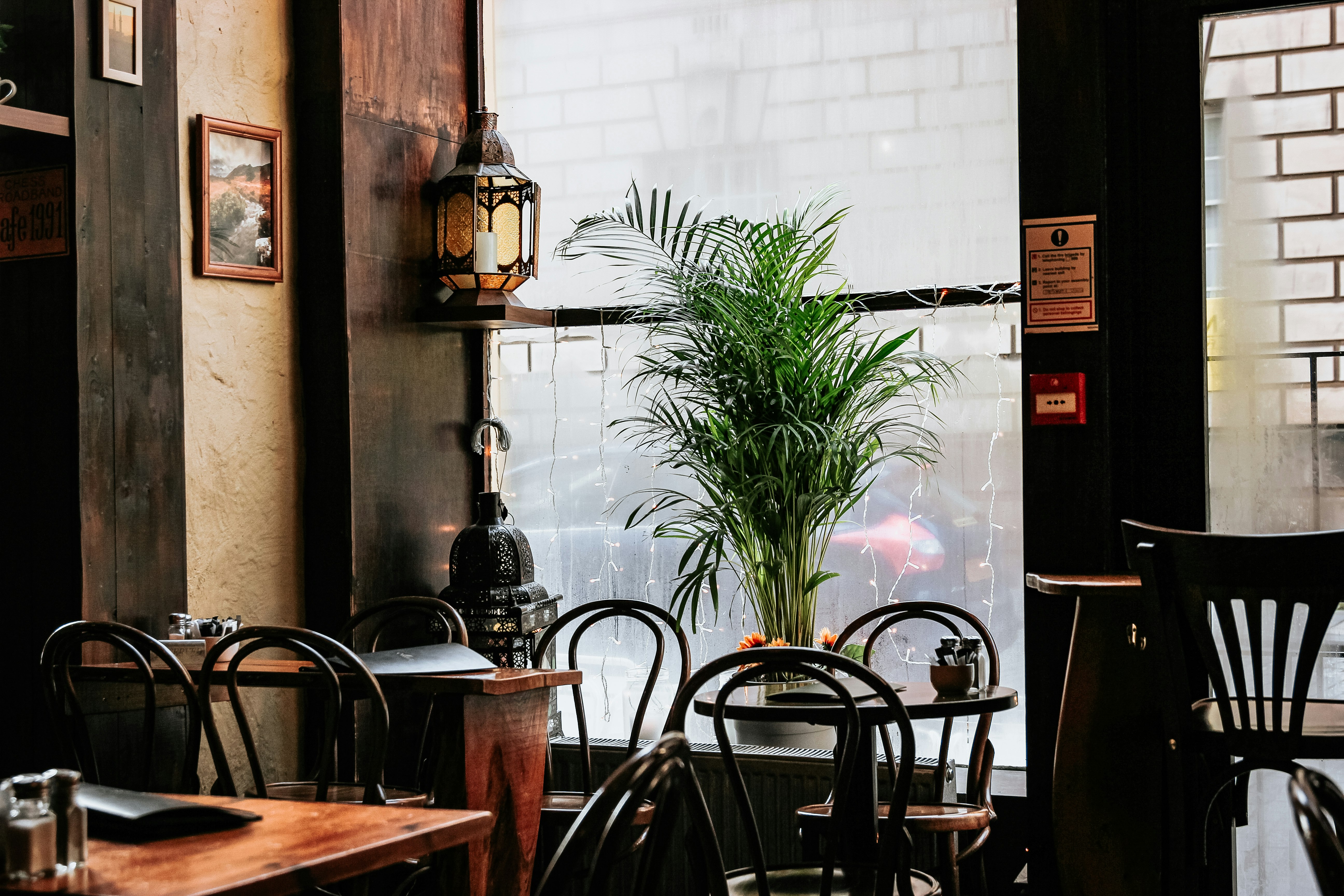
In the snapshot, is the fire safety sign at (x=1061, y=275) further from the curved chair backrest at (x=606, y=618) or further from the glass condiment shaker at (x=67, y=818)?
the glass condiment shaker at (x=67, y=818)

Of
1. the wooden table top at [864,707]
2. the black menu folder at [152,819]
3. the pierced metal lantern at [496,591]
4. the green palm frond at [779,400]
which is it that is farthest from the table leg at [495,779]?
the black menu folder at [152,819]

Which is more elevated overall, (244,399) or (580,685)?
(244,399)

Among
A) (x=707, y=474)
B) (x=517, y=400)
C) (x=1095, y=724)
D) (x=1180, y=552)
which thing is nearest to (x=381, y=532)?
(x=517, y=400)

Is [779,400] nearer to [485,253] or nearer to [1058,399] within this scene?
[1058,399]

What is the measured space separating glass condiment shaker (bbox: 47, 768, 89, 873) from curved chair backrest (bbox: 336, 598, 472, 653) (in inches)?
81.1

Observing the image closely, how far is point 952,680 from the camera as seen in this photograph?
280cm

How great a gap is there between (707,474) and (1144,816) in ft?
5.09

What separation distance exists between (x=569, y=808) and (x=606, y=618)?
671 millimetres

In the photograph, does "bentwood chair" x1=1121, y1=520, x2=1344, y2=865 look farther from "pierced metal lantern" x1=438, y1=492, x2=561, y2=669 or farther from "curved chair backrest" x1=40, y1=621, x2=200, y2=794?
"pierced metal lantern" x1=438, y1=492, x2=561, y2=669

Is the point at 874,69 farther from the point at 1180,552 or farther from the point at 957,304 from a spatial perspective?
the point at 1180,552

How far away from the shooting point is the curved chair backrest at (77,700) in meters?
2.90

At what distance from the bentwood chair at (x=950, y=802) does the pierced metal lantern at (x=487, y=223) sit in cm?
154

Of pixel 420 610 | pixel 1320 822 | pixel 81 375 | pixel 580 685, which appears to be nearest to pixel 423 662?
pixel 580 685

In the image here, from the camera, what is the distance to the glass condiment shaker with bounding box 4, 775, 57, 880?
4.77 feet
